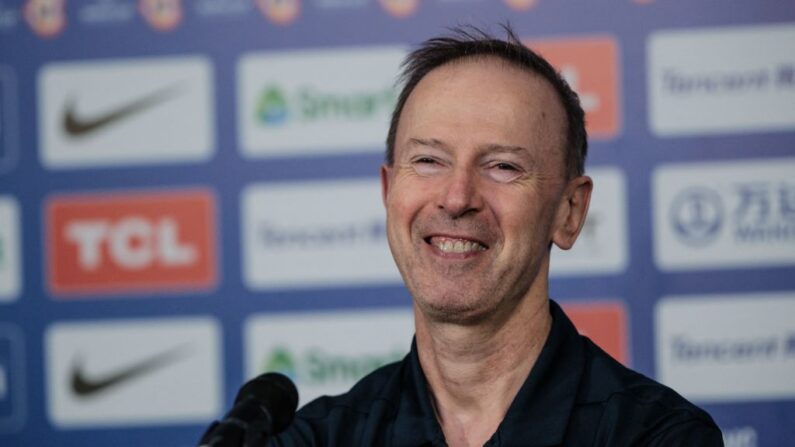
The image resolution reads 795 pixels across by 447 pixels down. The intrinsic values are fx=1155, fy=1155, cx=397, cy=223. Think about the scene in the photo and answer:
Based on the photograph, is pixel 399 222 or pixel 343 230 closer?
pixel 399 222

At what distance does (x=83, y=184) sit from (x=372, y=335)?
765mm

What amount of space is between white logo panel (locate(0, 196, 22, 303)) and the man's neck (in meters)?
1.65

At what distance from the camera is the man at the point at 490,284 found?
4.15 feet

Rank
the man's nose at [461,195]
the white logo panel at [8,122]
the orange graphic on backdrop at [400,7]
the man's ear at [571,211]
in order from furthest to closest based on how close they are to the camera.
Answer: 1. the white logo panel at [8,122]
2. the orange graphic on backdrop at [400,7]
3. the man's ear at [571,211]
4. the man's nose at [461,195]

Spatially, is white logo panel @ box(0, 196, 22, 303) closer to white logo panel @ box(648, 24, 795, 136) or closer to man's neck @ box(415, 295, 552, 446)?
white logo panel @ box(648, 24, 795, 136)

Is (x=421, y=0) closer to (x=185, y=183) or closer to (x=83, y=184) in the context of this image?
(x=185, y=183)

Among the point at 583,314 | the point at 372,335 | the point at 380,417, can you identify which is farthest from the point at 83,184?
the point at 380,417

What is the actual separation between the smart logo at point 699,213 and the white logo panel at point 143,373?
3.56ft

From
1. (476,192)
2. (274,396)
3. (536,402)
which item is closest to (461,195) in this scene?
(476,192)

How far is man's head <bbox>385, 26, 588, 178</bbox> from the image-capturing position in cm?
133

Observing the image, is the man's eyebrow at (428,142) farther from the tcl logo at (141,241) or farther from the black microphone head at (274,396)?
the tcl logo at (141,241)

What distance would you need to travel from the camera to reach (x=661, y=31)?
2.55 meters

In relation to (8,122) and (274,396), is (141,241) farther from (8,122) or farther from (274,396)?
(274,396)

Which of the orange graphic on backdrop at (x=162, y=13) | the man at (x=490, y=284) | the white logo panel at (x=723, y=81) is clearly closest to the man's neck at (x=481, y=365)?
the man at (x=490, y=284)
